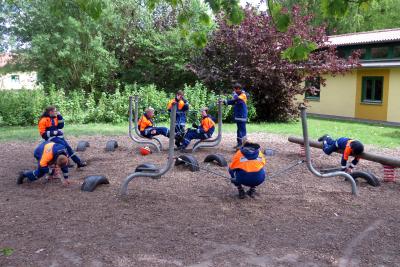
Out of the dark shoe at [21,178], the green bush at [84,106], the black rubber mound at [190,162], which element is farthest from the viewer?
the green bush at [84,106]

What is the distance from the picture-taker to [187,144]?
1066 centimetres

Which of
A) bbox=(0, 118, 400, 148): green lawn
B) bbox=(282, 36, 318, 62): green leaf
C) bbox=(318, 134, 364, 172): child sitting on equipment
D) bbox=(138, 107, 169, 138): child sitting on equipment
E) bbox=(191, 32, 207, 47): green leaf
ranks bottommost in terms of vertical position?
bbox=(0, 118, 400, 148): green lawn

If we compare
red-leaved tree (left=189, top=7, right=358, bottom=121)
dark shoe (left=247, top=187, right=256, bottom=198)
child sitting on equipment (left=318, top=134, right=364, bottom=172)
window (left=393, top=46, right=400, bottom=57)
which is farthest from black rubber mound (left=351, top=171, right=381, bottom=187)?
window (left=393, top=46, right=400, bottom=57)

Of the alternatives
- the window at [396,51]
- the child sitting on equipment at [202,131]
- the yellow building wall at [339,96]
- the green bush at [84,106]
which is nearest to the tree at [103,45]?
the green bush at [84,106]

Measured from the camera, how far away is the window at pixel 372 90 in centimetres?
2158

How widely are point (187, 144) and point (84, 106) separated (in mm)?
9374

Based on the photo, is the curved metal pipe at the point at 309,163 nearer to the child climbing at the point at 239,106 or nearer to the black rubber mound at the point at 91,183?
the black rubber mound at the point at 91,183

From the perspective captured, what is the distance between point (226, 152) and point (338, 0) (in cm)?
664

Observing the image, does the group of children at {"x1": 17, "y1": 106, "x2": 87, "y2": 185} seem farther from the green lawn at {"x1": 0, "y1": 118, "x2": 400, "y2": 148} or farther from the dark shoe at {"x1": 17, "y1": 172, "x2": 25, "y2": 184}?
the green lawn at {"x1": 0, "y1": 118, "x2": 400, "y2": 148}

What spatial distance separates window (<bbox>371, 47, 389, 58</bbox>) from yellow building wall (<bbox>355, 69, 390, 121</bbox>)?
0.94 metres

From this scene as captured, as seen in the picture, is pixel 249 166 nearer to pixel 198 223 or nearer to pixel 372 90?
pixel 198 223

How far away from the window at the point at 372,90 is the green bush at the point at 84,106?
7.38 meters

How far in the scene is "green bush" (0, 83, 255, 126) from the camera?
17.0 metres

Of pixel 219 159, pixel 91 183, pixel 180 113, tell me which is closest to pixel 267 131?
pixel 180 113
